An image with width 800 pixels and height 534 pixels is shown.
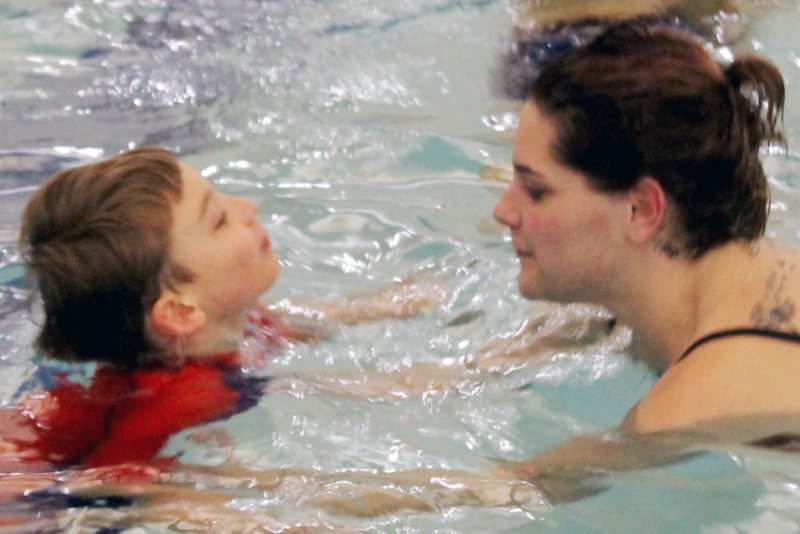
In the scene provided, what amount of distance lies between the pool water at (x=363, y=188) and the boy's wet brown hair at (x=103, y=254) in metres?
0.33

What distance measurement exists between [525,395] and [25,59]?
128 inches

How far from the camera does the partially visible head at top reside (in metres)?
2.48

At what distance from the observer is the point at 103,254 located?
2473mm

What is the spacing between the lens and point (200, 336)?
2629 millimetres

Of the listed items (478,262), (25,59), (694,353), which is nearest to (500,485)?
(694,353)

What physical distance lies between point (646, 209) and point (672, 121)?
0.18 m

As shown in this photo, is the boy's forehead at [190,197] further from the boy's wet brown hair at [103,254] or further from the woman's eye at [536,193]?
the woman's eye at [536,193]

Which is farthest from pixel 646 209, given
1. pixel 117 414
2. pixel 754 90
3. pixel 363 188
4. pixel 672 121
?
pixel 363 188

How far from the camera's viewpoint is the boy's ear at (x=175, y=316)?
2.52m

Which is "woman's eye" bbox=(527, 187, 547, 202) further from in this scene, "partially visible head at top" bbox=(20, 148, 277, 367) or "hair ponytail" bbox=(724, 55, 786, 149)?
"partially visible head at top" bbox=(20, 148, 277, 367)

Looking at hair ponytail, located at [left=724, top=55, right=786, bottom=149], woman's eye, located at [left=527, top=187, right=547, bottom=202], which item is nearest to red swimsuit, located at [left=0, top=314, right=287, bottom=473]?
woman's eye, located at [left=527, top=187, right=547, bottom=202]

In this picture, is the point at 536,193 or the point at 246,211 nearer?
the point at 536,193

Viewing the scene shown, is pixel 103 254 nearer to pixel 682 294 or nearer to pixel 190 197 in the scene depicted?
pixel 190 197

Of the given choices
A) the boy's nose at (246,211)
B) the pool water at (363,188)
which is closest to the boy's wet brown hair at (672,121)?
the pool water at (363,188)
